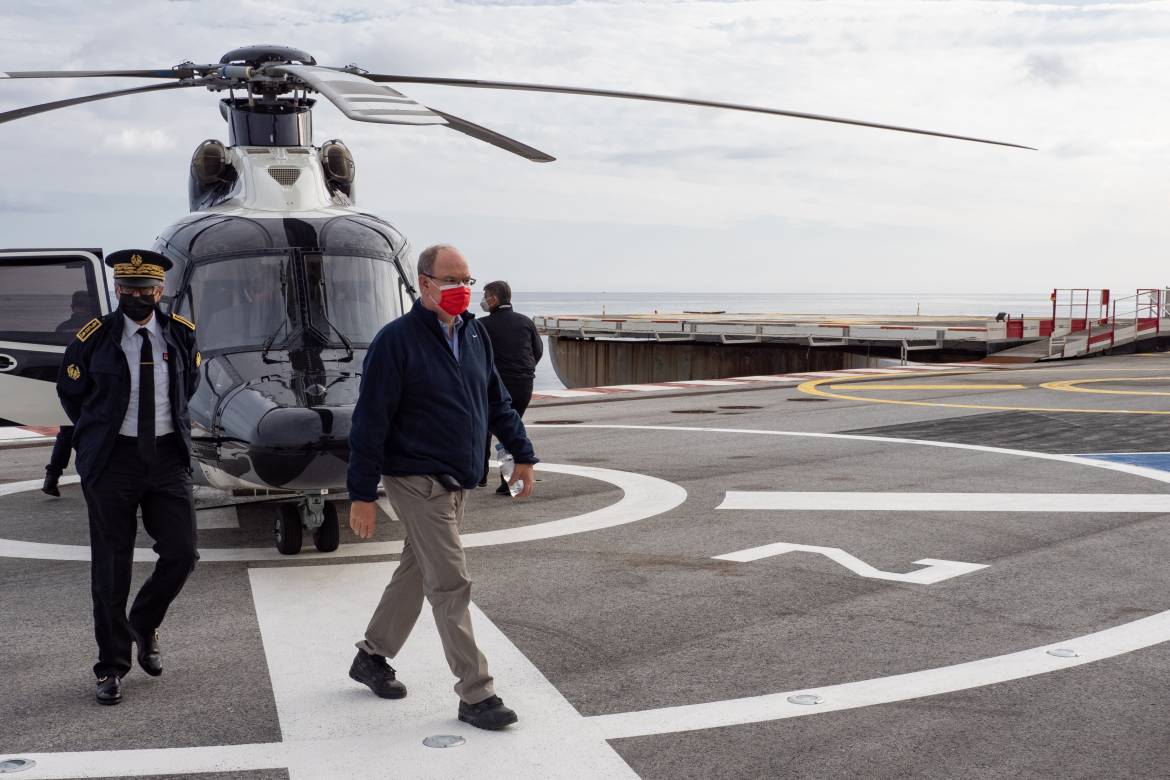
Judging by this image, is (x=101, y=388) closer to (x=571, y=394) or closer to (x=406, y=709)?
(x=406, y=709)

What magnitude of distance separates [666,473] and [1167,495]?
4.84m

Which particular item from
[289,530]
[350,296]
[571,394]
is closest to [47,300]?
[350,296]

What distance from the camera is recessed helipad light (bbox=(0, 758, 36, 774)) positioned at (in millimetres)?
4438

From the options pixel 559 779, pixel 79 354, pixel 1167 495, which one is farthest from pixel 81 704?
pixel 1167 495

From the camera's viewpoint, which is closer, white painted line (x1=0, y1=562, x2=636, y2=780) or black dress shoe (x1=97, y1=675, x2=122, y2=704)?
white painted line (x1=0, y1=562, x2=636, y2=780)

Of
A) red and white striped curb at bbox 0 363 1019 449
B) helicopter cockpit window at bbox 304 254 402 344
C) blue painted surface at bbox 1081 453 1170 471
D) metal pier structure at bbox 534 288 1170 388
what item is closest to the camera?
helicopter cockpit window at bbox 304 254 402 344

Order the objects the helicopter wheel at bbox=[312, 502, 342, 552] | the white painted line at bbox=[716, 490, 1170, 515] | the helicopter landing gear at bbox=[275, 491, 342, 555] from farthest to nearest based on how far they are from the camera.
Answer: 1. the white painted line at bbox=[716, 490, 1170, 515]
2. the helicopter wheel at bbox=[312, 502, 342, 552]
3. the helicopter landing gear at bbox=[275, 491, 342, 555]

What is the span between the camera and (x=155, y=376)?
5.57m

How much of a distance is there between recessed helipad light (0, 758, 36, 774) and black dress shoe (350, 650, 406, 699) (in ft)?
4.66

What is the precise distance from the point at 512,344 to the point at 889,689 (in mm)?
5622

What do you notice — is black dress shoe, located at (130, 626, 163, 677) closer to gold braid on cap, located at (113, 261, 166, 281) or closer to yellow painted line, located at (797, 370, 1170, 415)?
gold braid on cap, located at (113, 261, 166, 281)

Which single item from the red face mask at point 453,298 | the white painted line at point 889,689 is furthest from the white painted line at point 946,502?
the red face mask at point 453,298

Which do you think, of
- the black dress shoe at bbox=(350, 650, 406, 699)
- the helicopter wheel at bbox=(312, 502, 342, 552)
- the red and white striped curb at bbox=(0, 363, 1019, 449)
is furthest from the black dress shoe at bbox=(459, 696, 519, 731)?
the red and white striped curb at bbox=(0, 363, 1019, 449)

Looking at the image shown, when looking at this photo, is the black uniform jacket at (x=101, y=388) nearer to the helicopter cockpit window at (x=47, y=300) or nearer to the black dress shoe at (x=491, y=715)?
the black dress shoe at (x=491, y=715)
